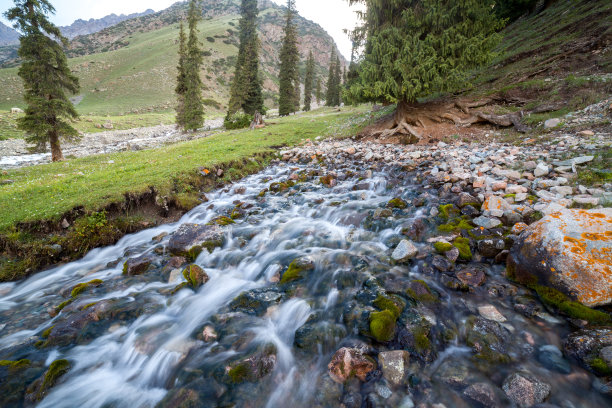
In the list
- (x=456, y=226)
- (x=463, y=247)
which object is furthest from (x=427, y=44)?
(x=463, y=247)

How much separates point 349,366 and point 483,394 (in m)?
1.48

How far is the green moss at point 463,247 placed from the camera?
15.0 ft

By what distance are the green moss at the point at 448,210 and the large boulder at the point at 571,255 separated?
189 cm

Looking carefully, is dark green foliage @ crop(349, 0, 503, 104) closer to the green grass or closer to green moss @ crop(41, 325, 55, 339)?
the green grass

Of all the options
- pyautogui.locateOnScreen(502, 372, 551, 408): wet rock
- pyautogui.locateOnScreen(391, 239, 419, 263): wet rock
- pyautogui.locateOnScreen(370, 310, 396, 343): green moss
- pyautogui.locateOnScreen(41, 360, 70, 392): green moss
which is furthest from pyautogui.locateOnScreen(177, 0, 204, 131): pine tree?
pyautogui.locateOnScreen(502, 372, 551, 408): wet rock

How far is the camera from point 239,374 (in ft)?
10.8

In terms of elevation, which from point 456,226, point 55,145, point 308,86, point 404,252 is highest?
point 308,86

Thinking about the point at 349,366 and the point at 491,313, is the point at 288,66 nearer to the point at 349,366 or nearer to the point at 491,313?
the point at 491,313

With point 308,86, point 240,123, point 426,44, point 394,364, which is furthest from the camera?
point 308,86

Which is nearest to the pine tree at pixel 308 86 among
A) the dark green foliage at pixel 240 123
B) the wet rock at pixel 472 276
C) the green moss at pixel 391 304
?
the dark green foliage at pixel 240 123

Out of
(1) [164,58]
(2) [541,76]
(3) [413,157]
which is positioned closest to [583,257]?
(3) [413,157]

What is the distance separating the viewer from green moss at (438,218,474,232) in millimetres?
5219

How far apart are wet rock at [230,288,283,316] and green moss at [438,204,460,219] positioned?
427cm

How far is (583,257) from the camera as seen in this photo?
325cm
